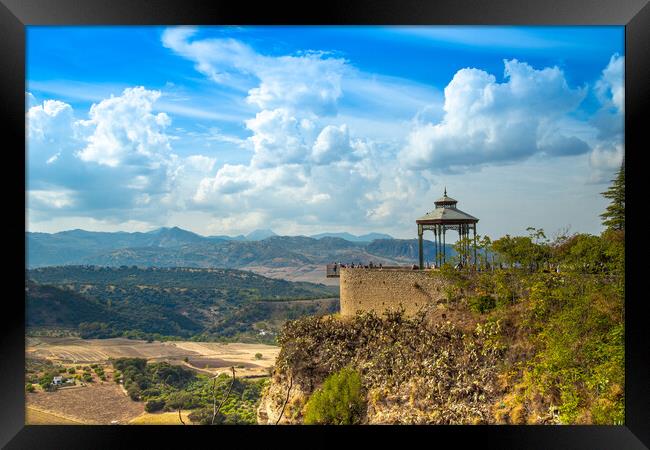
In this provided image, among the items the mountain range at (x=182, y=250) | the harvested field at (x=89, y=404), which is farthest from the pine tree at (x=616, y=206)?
the mountain range at (x=182, y=250)

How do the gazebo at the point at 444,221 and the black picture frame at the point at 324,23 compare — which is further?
the gazebo at the point at 444,221

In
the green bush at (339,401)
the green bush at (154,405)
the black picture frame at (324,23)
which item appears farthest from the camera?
the green bush at (154,405)

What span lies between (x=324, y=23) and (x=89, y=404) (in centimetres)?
3035

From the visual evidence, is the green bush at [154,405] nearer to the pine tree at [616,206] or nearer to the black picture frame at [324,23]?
the pine tree at [616,206]

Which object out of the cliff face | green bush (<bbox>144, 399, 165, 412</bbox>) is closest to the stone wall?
the cliff face

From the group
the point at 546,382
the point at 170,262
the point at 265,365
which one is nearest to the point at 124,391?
the point at 265,365

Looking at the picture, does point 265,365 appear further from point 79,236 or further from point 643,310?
point 643,310

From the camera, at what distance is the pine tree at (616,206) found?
13156 millimetres

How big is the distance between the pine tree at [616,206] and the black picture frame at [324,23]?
9.96 m

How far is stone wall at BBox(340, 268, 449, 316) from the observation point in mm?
11775

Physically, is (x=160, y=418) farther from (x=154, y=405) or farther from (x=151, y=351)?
→ (x=151, y=351)

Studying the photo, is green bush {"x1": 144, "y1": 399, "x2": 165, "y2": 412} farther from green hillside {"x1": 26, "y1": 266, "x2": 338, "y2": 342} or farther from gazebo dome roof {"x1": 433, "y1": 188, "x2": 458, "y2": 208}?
gazebo dome roof {"x1": 433, "y1": 188, "x2": 458, "y2": 208}

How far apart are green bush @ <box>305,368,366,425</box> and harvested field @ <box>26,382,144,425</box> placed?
19288 millimetres

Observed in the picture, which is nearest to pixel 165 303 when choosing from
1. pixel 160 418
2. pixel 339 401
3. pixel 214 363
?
pixel 214 363
